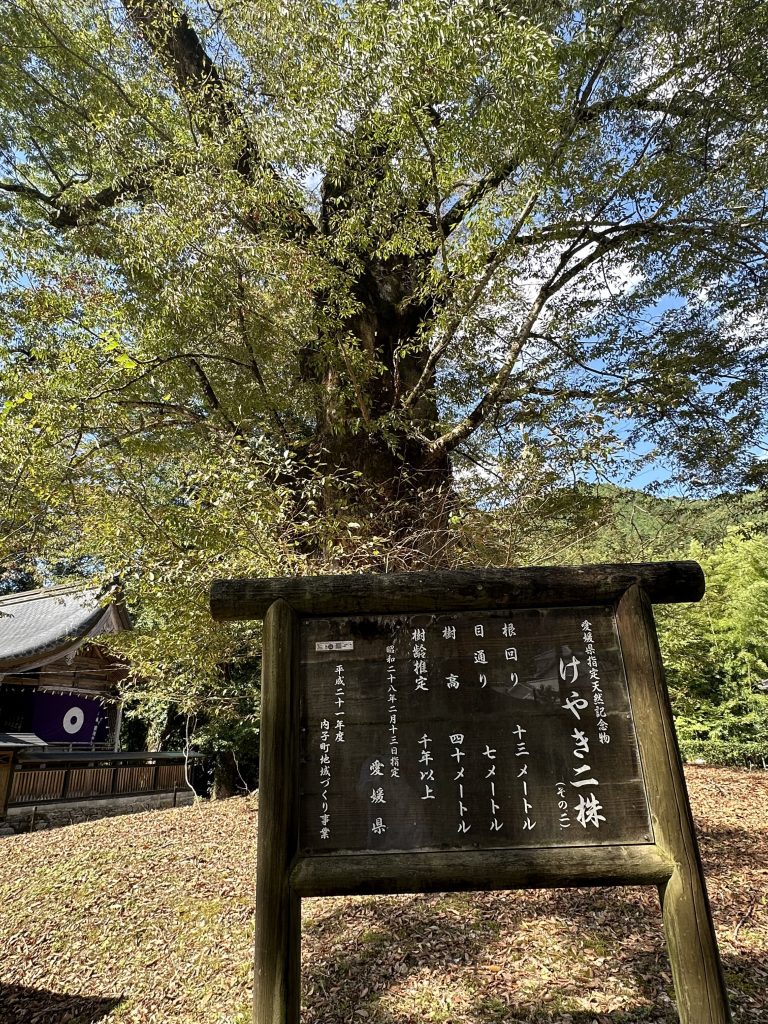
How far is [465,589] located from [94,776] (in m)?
13.0

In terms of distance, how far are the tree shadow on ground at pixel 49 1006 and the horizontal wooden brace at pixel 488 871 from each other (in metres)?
2.99

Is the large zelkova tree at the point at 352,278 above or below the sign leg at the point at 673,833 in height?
above

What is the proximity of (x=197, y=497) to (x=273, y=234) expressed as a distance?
287cm

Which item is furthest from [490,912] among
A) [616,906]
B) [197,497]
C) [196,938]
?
[197,497]

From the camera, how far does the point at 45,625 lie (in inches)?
589

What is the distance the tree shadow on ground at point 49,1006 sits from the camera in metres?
3.84

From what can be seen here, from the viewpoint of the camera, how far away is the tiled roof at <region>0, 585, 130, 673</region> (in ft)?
43.8

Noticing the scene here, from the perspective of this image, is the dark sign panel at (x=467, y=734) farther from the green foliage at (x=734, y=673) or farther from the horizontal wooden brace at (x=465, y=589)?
the green foliage at (x=734, y=673)

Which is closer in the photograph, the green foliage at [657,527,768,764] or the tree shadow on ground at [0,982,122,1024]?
the tree shadow on ground at [0,982,122,1024]

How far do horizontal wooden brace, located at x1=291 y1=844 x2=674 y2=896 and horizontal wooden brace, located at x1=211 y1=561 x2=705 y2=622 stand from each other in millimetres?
966

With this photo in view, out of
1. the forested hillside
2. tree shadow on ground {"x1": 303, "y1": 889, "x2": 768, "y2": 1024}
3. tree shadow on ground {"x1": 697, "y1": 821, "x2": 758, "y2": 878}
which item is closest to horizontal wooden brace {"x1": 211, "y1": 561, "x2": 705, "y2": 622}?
→ tree shadow on ground {"x1": 303, "y1": 889, "x2": 768, "y2": 1024}

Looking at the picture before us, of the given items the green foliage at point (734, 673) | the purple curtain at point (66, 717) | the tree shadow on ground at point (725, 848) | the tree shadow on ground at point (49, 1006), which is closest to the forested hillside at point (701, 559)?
the green foliage at point (734, 673)

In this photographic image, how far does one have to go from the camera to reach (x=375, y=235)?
6773 millimetres

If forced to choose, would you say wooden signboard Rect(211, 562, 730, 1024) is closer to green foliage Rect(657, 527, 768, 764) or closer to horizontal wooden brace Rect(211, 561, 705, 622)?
horizontal wooden brace Rect(211, 561, 705, 622)
